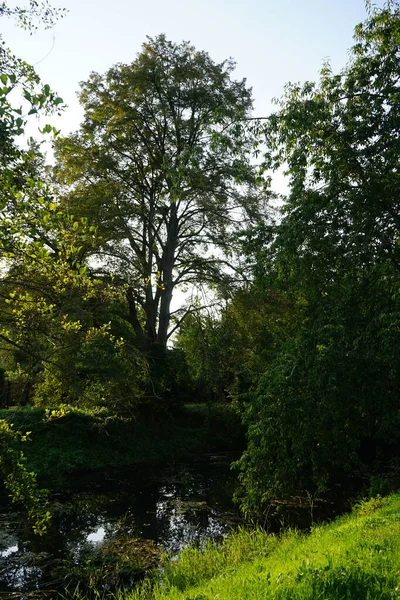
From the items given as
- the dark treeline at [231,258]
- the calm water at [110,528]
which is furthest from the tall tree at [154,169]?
the calm water at [110,528]

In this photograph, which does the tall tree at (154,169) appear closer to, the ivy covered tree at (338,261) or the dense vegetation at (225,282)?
the dense vegetation at (225,282)

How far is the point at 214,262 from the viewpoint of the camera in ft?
84.1

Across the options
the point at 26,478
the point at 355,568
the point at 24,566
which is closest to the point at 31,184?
the point at 26,478

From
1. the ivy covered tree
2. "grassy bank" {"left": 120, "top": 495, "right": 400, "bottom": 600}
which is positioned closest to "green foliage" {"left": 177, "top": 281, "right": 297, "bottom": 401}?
the ivy covered tree

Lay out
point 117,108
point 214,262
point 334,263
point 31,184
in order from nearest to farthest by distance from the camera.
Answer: point 31,184 → point 334,263 → point 117,108 → point 214,262

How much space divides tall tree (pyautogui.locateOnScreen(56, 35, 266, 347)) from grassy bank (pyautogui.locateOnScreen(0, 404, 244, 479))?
14.2 ft

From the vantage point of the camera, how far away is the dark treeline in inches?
315

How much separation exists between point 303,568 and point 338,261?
827 cm

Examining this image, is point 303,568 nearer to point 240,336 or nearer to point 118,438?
point 118,438

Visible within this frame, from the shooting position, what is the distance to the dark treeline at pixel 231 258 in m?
8.01

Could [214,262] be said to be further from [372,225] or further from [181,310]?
[372,225]

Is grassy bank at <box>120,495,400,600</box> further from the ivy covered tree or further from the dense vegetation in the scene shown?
the ivy covered tree

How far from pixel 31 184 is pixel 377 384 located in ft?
31.9

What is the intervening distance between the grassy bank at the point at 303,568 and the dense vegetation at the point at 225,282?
5cm
